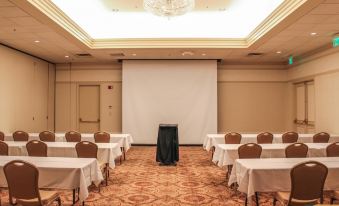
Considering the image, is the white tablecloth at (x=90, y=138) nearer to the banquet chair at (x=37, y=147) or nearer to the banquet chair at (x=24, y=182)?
the banquet chair at (x=37, y=147)

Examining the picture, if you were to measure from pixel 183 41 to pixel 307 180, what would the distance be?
22.3 ft

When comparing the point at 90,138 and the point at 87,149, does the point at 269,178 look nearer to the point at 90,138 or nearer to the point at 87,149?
the point at 87,149

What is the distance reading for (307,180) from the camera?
12.0ft

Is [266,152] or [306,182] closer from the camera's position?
[306,182]

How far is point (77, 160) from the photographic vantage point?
4602 mm

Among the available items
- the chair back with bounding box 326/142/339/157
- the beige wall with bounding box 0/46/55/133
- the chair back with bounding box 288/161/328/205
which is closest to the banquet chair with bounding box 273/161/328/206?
the chair back with bounding box 288/161/328/205

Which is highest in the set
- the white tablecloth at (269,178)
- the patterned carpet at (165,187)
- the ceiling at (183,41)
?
the ceiling at (183,41)

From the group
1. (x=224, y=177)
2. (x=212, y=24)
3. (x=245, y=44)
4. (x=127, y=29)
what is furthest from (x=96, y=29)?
(x=224, y=177)

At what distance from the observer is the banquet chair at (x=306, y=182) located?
3611 millimetres

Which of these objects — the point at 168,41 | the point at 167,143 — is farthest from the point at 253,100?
the point at 167,143

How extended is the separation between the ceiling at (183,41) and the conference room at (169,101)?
0.16 feet

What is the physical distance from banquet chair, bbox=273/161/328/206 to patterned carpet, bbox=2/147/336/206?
129 cm

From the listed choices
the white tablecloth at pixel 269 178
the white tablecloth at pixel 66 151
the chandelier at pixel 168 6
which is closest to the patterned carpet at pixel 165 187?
the white tablecloth at pixel 66 151

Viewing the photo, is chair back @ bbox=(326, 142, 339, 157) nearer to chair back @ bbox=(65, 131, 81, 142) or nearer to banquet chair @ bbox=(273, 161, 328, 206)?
banquet chair @ bbox=(273, 161, 328, 206)
